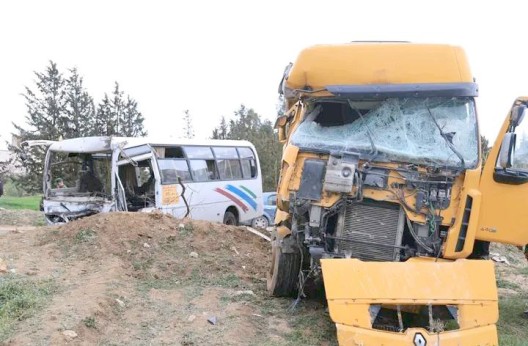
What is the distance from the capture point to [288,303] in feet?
21.8

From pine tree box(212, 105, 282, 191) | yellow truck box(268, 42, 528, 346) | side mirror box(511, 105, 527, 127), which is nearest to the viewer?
yellow truck box(268, 42, 528, 346)

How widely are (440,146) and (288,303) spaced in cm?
258

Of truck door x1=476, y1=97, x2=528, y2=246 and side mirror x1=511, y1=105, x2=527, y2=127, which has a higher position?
side mirror x1=511, y1=105, x2=527, y2=127

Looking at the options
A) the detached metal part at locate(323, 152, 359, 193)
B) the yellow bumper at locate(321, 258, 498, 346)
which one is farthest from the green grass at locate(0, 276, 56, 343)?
the detached metal part at locate(323, 152, 359, 193)

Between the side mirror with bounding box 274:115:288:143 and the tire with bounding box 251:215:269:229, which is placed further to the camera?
the tire with bounding box 251:215:269:229

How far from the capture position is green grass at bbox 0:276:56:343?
16.8ft

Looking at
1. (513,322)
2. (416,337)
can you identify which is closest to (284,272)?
(416,337)

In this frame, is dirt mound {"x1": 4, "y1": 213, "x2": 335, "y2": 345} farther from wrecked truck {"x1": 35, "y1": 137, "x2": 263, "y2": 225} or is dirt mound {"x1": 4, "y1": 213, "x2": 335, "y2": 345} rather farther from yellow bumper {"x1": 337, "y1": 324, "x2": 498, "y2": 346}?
wrecked truck {"x1": 35, "y1": 137, "x2": 263, "y2": 225}

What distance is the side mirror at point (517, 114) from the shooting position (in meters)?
5.58

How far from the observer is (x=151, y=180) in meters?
13.3

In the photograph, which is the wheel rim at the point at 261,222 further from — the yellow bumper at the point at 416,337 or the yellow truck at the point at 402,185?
the yellow bumper at the point at 416,337

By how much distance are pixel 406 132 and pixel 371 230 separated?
115cm

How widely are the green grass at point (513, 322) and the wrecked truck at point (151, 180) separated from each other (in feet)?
25.3

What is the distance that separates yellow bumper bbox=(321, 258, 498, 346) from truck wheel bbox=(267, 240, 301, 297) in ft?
5.20
